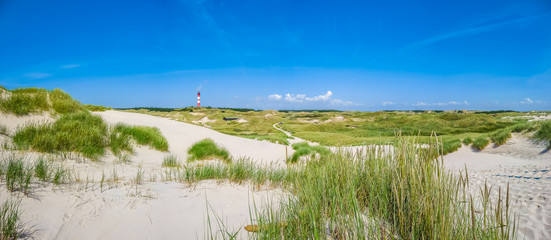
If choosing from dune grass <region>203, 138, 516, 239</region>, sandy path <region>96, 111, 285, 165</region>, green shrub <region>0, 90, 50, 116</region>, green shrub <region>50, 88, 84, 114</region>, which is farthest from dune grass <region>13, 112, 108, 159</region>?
dune grass <region>203, 138, 516, 239</region>

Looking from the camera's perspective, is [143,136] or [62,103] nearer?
[62,103]

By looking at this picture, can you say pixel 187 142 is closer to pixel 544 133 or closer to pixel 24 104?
pixel 24 104

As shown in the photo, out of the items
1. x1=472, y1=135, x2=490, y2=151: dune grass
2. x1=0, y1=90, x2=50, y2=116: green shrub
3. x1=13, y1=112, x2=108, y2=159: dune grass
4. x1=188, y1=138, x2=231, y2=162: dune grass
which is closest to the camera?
x1=13, y1=112, x2=108, y2=159: dune grass

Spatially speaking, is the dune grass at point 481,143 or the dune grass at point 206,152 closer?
the dune grass at point 206,152

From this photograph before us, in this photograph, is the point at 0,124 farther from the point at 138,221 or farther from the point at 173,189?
the point at 138,221

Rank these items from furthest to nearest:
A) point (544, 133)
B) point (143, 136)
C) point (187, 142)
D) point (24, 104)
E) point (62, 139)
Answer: point (544, 133) < point (187, 142) < point (143, 136) < point (24, 104) < point (62, 139)

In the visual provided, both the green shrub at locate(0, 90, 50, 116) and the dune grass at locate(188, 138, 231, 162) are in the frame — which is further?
the dune grass at locate(188, 138, 231, 162)

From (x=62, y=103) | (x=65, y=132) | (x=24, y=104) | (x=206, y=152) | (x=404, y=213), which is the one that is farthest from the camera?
(x=206, y=152)

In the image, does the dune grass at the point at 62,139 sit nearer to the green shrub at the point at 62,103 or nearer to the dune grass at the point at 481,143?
the green shrub at the point at 62,103

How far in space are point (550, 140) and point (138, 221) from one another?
16626 mm

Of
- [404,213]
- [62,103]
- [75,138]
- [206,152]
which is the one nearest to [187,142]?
[206,152]

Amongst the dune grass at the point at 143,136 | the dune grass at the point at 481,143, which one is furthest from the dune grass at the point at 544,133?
the dune grass at the point at 143,136

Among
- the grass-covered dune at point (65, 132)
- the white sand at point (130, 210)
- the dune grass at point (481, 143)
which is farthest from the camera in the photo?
the dune grass at point (481, 143)

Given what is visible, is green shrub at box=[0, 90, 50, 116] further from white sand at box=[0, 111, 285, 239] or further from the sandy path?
white sand at box=[0, 111, 285, 239]
